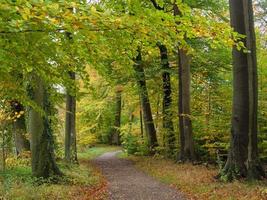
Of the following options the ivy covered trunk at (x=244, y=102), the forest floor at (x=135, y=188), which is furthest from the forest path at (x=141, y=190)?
the ivy covered trunk at (x=244, y=102)

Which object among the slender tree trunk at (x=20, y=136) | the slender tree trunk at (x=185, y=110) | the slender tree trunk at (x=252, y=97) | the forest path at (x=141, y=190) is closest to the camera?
the forest path at (x=141, y=190)

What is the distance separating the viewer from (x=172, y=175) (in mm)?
14156

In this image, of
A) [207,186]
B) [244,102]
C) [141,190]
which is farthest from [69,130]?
[244,102]

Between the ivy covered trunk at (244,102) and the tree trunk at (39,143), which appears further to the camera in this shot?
the tree trunk at (39,143)

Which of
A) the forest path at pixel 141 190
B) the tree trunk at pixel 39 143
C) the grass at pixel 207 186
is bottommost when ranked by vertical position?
the forest path at pixel 141 190

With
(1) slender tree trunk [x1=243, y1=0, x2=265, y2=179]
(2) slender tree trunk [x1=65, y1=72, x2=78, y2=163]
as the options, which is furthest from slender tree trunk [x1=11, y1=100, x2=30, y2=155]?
(1) slender tree trunk [x1=243, y1=0, x2=265, y2=179]

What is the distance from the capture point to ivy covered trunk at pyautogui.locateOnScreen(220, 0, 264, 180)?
1124 centimetres

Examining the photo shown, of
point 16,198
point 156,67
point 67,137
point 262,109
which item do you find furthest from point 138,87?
point 16,198

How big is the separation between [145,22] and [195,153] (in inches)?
550

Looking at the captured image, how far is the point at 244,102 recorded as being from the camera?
445 inches

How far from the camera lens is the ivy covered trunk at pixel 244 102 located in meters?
11.2

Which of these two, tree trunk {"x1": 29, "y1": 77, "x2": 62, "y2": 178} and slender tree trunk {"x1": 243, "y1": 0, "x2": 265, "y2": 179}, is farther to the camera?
tree trunk {"x1": 29, "y1": 77, "x2": 62, "y2": 178}

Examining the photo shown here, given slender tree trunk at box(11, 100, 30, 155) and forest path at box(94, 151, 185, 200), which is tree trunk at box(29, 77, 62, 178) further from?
slender tree trunk at box(11, 100, 30, 155)

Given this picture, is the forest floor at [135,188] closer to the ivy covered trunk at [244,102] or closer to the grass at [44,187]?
the grass at [44,187]
